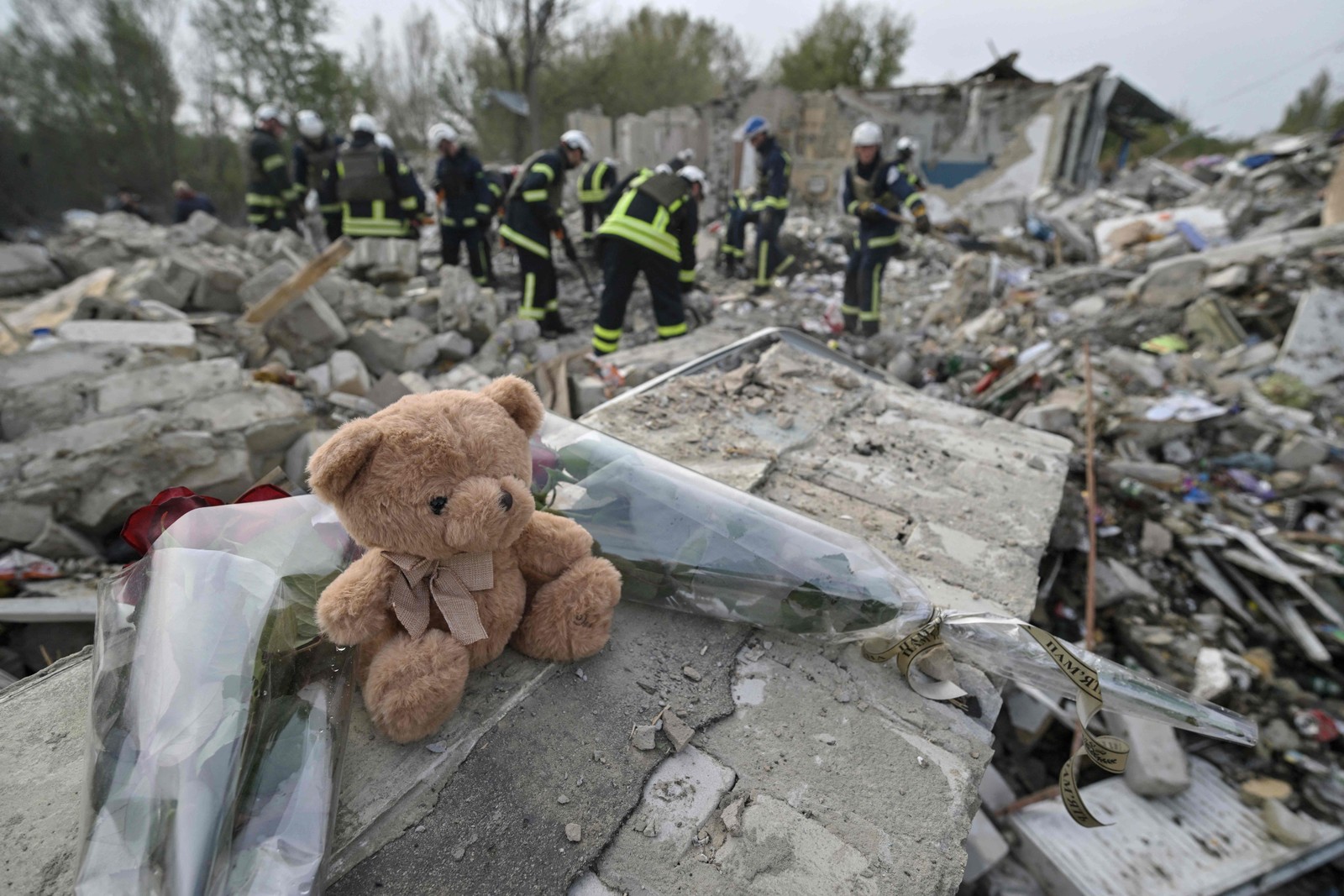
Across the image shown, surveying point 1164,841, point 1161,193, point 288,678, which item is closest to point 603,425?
point 288,678

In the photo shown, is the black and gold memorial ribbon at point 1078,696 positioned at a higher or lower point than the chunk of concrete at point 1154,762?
higher

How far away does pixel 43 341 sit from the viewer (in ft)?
11.3

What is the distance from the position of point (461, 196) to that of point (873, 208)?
14.4 feet

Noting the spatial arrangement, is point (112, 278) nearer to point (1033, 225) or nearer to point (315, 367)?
point (315, 367)

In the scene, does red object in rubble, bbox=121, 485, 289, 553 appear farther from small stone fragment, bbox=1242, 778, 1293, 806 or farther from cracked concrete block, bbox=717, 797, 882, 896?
small stone fragment, bbox=1242, 778, 1293, 806

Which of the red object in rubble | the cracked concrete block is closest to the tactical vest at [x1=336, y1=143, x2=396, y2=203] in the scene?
the red object in rubble

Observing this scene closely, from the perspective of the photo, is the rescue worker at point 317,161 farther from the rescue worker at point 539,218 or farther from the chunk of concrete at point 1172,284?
the chunk of concrete at point 1172,284

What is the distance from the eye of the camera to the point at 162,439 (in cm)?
275

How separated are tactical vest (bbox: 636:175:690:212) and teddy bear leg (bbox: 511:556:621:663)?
12.8ft

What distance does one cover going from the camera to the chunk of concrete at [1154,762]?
8.45 ft

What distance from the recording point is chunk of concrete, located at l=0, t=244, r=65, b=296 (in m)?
6.05

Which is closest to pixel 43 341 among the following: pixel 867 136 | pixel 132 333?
pixel 132 333

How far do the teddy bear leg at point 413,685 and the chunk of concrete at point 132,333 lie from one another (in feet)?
12.0

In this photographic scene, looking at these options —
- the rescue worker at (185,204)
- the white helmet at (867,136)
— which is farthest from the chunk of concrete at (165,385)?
the rescue worker at (185,204)
